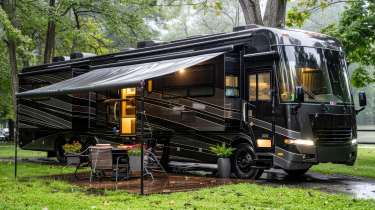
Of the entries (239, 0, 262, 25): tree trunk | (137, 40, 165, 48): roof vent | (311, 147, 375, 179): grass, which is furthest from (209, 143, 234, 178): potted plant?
(239, 0, 262, 25): tree trunk

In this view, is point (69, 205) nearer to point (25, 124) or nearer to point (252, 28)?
point (252, 28)

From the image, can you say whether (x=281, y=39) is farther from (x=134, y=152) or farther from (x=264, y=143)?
(x=134, y=152)

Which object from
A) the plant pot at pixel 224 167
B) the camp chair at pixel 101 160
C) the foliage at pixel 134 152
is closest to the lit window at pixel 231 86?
the plant pot at pixel 224 167

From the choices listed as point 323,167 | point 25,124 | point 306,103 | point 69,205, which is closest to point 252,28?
point 306,103

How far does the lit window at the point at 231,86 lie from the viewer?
13391 mm

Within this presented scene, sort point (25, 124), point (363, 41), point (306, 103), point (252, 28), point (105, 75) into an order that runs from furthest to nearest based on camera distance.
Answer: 1. point (25, 124)
2. point (363, 41)
3. point (105, 75)
4. point (252, 28)
5. point (306, 103)

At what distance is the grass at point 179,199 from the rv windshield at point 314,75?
8.96ft

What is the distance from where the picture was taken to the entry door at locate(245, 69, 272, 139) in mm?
12719

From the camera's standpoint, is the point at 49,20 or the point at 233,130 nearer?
the point at 233,130

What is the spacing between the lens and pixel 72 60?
1948 centimetres

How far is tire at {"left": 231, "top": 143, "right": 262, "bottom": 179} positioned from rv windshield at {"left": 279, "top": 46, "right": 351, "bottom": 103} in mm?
1641

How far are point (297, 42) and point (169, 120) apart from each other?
4.21 meters

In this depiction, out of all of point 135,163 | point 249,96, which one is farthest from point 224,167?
point 135,163

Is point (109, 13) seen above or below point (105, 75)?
above
